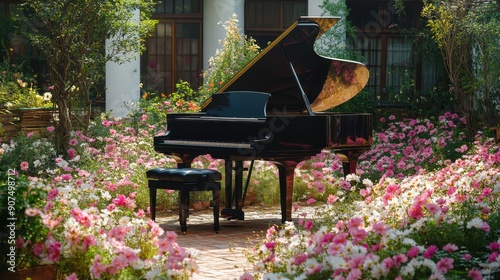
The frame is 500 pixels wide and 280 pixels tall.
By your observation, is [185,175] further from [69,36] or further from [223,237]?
[69,36]

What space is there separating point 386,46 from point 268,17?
238 centimetres

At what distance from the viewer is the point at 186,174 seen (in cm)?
927

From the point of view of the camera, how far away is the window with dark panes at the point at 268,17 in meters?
19.8

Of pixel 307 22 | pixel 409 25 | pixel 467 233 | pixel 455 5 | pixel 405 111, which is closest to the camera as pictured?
pixel 467 233

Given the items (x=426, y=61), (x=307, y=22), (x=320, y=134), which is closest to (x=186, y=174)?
(x=320, y=134)

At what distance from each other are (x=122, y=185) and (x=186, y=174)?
1.72 m

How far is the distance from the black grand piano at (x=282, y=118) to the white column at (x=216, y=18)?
840 centimetres

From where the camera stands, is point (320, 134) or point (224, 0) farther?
point (224, 0)

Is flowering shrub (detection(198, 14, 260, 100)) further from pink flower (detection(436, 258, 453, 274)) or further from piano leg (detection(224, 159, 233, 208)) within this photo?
pink flower (detection(436, 258, 453, 274))

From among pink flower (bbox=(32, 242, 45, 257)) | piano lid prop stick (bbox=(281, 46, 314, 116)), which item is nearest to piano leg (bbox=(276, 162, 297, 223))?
piano lid prop stick (bbox=(281, 46, 314, 116))

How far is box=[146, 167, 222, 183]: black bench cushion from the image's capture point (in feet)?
30.4

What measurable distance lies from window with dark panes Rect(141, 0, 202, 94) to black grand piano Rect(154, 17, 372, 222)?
30.8ft

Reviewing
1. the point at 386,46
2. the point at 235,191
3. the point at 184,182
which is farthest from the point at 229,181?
the point at 386,46

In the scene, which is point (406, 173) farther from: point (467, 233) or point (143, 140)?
point (467, 233)
